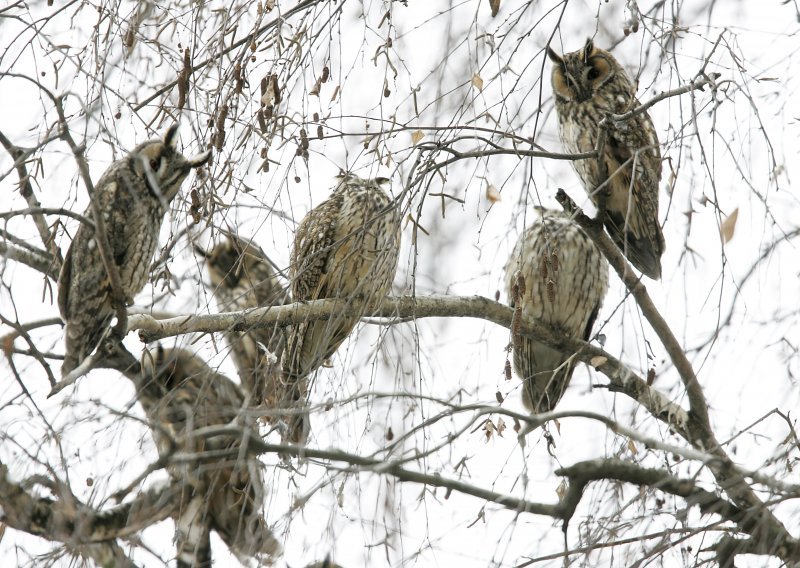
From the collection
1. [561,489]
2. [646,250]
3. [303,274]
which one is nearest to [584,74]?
[646,250]

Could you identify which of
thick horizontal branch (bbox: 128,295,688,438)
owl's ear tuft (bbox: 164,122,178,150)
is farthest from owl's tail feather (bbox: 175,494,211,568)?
owl's ear tuft (bbox: 164,122,178,150)

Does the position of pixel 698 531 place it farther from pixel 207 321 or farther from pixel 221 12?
pixel 221 12

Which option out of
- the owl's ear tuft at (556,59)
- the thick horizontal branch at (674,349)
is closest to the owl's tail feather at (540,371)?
the thick horizontal branch at (674,349)

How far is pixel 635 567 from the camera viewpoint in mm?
2316

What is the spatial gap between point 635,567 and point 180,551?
1877 millimetres

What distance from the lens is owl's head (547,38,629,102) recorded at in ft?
15.6

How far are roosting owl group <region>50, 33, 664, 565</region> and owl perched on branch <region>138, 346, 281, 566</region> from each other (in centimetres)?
1

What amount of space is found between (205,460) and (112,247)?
1509mm

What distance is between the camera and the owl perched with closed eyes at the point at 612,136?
14.6ft

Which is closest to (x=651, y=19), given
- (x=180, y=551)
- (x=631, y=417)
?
(x=631, y=417)

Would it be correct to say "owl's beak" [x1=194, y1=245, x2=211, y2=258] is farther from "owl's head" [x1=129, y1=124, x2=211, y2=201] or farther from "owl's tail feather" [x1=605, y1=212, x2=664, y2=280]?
"owl's tail feather" [x1=605, y1=212, x2=664, y2=280]

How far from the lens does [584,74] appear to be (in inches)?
188

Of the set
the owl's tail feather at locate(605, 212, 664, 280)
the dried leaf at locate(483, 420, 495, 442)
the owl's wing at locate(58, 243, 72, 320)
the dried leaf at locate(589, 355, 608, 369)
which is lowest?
the dried leaf at locate(483, 420, 495, 442)

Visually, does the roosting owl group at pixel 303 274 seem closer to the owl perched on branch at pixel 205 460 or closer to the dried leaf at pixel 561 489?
the owl perched on branch at pixel 205 460
